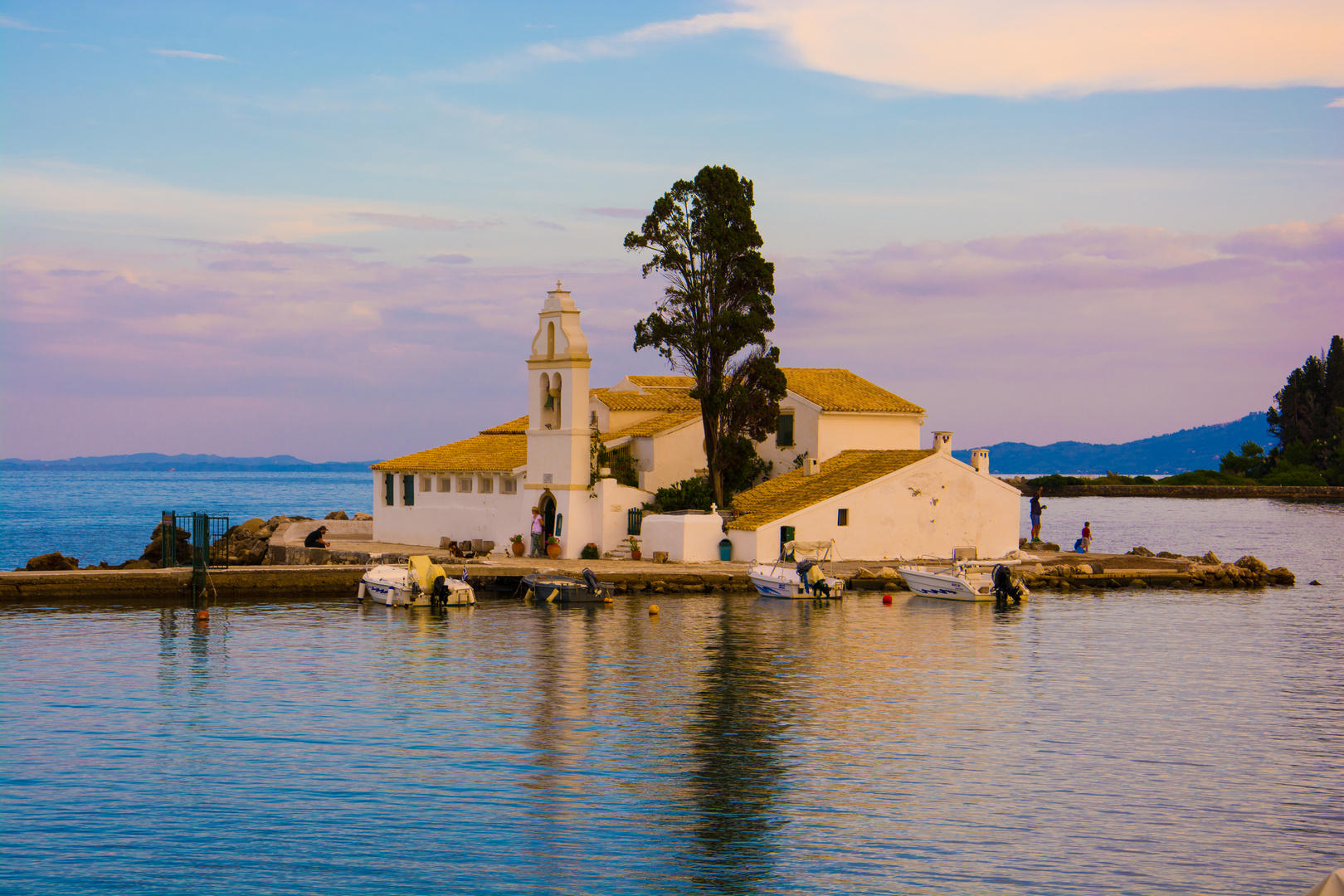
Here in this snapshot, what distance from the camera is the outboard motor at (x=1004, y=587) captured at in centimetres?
Answer: 4269

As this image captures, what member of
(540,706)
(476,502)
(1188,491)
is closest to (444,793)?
(540,706)

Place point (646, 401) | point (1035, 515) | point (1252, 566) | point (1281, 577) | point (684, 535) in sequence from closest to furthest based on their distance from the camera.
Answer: point (684, 535) < point (1252, 566) < point (1281, 577) < point (646, 401) < point (1035, 515)

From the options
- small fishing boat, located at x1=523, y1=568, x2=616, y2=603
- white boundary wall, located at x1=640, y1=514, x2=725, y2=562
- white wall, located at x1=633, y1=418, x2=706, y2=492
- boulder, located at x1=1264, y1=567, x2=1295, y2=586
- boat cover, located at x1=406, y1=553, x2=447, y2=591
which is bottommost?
boulder, located at x1=1264, y1=567, x2=1295, y2=586

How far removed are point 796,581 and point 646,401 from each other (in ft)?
45.9

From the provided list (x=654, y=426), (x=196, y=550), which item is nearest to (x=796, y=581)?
(x=654, y=426)

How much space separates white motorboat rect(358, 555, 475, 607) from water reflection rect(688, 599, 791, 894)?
10.6m

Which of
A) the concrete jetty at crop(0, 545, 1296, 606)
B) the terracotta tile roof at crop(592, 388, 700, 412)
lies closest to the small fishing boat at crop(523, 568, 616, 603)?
the concrete jetty at crop(0, 545, 1296, 606)

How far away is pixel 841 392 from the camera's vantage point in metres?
53.8

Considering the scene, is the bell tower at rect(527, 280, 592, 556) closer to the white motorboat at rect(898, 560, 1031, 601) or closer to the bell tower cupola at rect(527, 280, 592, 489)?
the bell tower cupola at rect(527, 280, 592, 489)

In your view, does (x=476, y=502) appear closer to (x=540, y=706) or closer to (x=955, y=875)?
(x=540, y=706)

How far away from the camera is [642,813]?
17.8m

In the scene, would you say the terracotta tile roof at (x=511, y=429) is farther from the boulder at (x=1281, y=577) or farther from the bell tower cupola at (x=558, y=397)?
the boulder at (x=1281, y=577)

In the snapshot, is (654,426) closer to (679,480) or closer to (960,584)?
(679,480)

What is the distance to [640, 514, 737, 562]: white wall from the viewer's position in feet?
149
